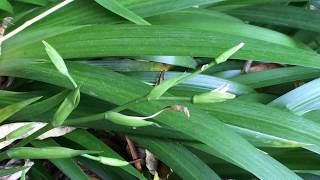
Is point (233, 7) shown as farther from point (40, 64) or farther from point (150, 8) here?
point (40, 64)

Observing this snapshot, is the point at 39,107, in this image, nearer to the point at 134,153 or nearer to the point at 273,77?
the point at 134,153

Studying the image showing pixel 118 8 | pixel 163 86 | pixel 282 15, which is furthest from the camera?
pixel 282 15

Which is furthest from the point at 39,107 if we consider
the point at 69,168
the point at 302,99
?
the point at 302,99

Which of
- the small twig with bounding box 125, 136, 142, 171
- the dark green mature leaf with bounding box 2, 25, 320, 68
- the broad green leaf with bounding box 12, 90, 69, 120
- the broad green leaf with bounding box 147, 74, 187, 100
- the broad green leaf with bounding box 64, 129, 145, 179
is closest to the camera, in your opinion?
the broad green leaf with bounding box 147, 74, 187, 100

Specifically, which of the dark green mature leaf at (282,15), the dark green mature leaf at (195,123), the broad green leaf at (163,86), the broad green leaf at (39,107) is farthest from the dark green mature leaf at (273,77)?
the broad green leaf at (163,86)

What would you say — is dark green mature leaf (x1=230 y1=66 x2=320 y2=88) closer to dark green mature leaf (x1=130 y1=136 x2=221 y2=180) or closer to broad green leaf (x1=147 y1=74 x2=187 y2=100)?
dark green mature leaf (x1=130 y1=136 x2=221 y2=180)

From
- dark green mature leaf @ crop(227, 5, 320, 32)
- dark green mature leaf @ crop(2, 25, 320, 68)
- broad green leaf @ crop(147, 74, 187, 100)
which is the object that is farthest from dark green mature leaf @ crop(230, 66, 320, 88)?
broad green leaf @ crop(147, 74, 187, 100)
